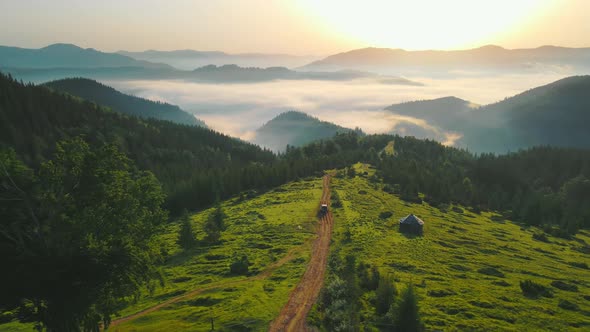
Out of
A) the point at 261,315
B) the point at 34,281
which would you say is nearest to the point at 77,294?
the point at 34,281

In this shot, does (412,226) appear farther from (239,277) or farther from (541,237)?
(239,277)

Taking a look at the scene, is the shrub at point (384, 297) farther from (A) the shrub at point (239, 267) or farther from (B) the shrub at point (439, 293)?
(A) the shrub at point (239, 267)

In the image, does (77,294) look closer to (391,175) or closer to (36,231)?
(36,231)

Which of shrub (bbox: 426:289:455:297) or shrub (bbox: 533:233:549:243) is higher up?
shrub (bbox: 426:289:455:297)

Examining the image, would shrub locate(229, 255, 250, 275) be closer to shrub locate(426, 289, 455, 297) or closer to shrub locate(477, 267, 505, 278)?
shrub locate(426, 289, 455, 297)

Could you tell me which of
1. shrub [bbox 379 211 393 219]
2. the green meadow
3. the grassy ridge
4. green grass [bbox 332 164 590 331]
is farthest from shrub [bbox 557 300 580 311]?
shrub [bbox 379 211 393 219]

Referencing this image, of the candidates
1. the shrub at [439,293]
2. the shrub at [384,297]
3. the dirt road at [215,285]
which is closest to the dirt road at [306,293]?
the dirt road at [215,285]
